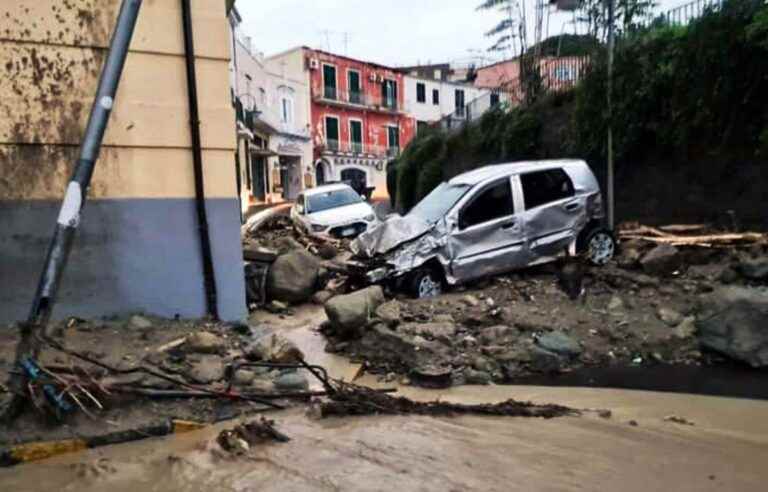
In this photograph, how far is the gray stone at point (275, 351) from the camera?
21.5 ft

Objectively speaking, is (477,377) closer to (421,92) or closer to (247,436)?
(247,436)

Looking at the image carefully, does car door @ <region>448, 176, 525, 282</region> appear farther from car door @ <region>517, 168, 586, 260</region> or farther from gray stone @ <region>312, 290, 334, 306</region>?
gray stone @ <region>312, 290, 334, 306</region>

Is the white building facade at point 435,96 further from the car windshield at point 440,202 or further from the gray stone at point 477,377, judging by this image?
the gray stone at point 477,377

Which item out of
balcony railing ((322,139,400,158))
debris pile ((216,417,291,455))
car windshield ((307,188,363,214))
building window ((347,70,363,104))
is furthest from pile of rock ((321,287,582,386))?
building window ((347,70,363,104))

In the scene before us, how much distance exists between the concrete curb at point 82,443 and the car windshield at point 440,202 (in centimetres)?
546

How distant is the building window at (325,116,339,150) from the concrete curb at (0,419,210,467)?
50.1m

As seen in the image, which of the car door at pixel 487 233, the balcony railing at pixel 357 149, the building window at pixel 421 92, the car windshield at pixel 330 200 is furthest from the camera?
the building window at pixel 421 92

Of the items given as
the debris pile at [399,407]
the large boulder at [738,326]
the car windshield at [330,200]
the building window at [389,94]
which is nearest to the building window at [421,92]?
the building window at [389,94]

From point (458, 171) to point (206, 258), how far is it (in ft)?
48.5

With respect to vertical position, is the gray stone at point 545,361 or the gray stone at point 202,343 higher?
the gray stone at point 202,343

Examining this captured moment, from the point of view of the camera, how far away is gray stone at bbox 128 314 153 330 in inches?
280

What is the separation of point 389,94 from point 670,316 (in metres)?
53.1

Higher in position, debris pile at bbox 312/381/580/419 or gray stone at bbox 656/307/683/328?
gray stone at bbox 656/307/683/328

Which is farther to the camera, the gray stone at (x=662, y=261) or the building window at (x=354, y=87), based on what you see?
the building window at (x=354, y=87)
